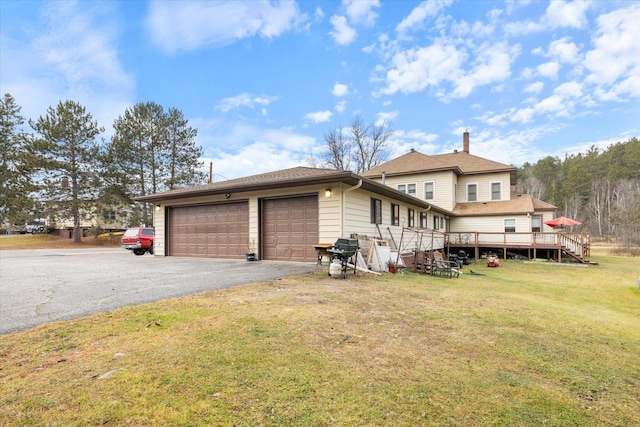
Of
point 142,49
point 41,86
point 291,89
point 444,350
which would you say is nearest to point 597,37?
point 291,89

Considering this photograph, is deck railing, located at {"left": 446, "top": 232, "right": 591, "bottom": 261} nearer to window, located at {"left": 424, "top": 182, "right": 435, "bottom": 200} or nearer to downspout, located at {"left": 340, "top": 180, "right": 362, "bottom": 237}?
window, located at {"left": 424, "top": 182, "right": 435, "bottom": 200}

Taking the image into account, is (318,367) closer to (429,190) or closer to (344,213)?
(344,213)

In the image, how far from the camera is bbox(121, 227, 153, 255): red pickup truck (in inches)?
628

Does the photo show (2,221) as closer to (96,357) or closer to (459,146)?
(96,357)

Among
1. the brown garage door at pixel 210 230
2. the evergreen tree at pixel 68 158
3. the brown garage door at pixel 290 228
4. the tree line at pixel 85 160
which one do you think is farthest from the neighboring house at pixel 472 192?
the evergreen tree at pixel 68 158

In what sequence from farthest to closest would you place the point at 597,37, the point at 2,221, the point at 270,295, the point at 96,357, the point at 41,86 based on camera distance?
the point at 2,221 → the point at 41,86 → the point at 597,37 → the point at 270,295 → the point at 96,357

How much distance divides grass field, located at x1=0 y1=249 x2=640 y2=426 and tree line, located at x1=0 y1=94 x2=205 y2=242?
2567 cm

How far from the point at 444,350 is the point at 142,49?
17.7 meters

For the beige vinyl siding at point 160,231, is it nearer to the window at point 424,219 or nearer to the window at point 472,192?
the window at point 424,219

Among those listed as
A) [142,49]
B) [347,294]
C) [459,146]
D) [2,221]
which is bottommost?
[347,294]

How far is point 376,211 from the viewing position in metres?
11.4

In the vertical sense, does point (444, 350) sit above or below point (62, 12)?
below

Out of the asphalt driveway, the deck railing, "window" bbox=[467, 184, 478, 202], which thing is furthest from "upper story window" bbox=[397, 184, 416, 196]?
the asphalt driveway

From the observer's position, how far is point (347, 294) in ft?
18.1
